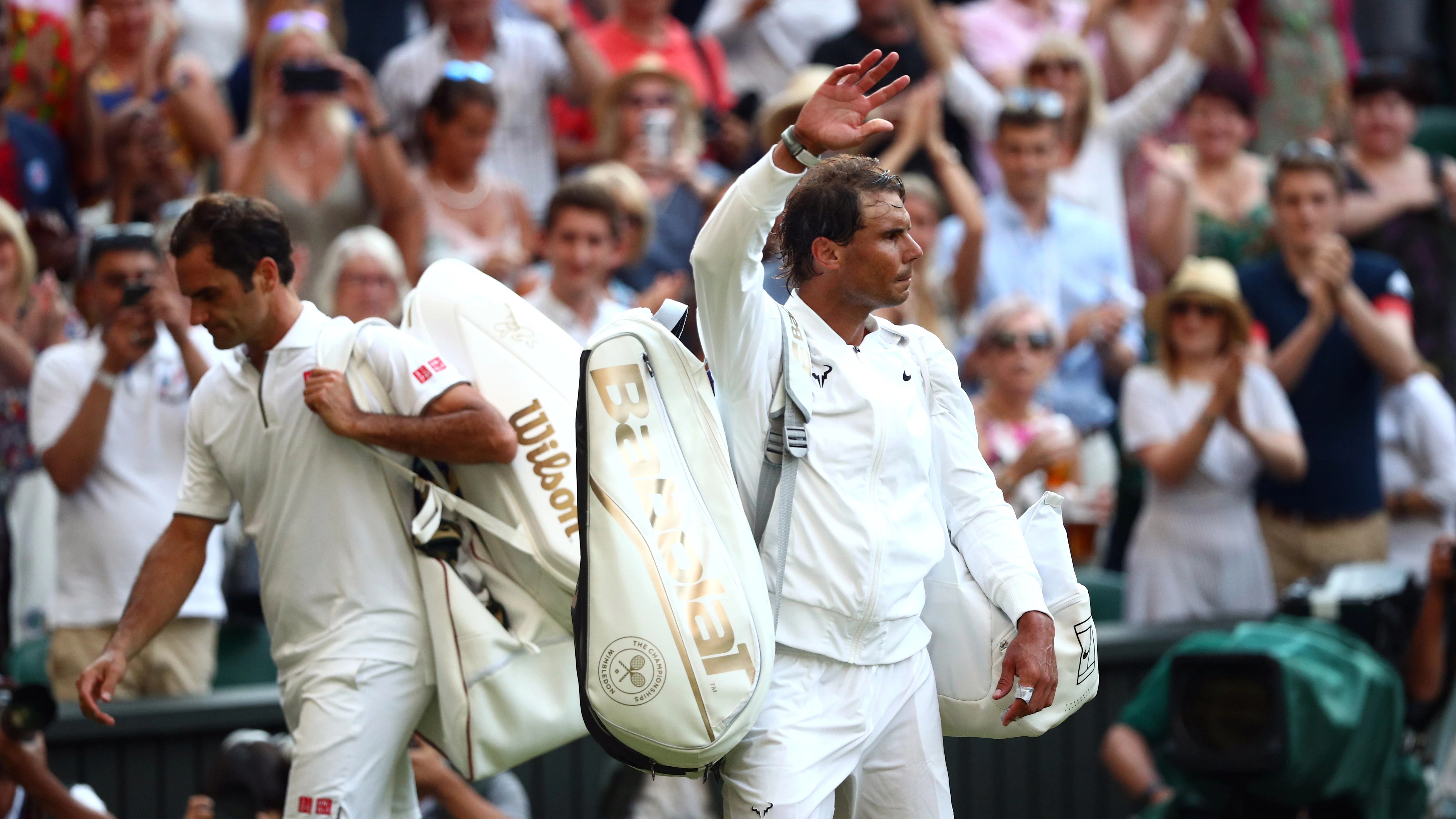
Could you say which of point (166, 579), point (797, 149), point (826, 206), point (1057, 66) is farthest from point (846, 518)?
point (1057, 66)

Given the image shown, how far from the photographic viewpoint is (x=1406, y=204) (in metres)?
8.80

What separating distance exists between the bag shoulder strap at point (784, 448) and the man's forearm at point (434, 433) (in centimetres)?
82

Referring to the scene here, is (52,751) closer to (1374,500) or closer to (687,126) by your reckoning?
(687,126)

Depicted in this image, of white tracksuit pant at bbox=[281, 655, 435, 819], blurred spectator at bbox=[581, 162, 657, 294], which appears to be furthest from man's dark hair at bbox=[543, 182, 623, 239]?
white tracksuit pant at bbox=[281, 655, 435, 819]

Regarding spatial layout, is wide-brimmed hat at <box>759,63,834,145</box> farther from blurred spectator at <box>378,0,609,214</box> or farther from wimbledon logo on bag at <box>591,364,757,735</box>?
wimbledon logo on bag at <box>591,364,757,735</box>

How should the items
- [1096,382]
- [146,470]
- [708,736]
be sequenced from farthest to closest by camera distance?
[1096,382] → [146,470] → [708,736]

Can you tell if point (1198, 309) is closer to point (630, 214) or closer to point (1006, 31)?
point (630, 214)

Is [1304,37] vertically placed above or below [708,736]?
above

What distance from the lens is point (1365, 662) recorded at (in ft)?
18.9

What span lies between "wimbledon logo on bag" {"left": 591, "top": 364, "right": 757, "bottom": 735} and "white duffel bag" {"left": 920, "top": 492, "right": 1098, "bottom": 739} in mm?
643

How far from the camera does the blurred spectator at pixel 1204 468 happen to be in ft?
23.7

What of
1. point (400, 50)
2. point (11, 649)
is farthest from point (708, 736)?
point (400, 50)

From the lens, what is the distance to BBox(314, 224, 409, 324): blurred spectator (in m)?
6.56

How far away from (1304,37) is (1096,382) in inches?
137
